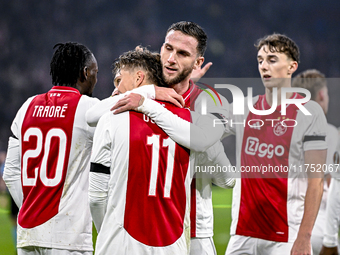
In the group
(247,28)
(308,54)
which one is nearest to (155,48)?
(247,28)

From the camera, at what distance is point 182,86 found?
2572 mm

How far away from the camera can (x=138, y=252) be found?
192cm

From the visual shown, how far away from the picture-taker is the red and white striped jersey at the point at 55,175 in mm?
2457

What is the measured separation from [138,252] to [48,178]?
88 centimetres

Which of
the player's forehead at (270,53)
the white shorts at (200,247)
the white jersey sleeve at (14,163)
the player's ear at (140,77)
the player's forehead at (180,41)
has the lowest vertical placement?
the white shorts at (200,247)

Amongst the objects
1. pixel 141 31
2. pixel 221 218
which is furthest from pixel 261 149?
pixel 141 31

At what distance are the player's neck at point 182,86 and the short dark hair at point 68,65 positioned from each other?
680 millimetres

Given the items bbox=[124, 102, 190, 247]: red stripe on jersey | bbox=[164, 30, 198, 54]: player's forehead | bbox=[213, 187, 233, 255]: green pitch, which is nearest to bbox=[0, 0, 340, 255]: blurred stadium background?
bbox=[213, 187, 233, 255]: green pitch

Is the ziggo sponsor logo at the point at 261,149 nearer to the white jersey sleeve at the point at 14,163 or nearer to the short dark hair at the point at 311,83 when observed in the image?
the short dark hair at the point at 311,83

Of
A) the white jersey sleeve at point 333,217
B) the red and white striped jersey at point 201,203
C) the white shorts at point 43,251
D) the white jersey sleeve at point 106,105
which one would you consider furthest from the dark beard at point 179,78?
the white jersey sleeve at point 333,217

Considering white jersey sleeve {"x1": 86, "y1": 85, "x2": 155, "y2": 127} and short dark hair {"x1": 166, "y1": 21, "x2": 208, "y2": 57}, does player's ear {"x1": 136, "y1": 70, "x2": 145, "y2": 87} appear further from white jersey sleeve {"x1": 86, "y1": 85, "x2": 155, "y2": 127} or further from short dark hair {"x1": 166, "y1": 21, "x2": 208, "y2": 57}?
short dark hair {"x1": 166, "y1": 21, "x2": 208, "y2": 57}

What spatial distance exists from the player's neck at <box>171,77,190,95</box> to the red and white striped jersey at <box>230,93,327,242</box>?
2.34 ft

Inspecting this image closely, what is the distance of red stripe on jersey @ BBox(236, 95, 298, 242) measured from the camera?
9.20 feet

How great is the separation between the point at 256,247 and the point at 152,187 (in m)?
1.22
